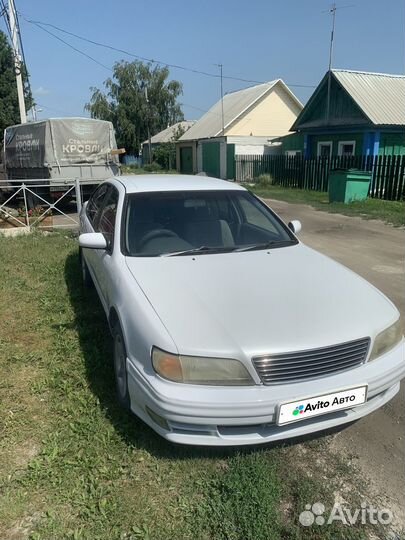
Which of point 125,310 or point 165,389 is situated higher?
point 125,310

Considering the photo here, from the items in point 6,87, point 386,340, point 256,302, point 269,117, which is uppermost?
point 6,87

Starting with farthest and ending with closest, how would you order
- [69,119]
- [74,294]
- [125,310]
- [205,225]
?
1. [69,119]
2. [74,294]
3. [205,225]
4. [125,310]

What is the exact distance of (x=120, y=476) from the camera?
2.30 meters

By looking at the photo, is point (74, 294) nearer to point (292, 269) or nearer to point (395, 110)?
point (292, 269)

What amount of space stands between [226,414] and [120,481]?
2.39 ft

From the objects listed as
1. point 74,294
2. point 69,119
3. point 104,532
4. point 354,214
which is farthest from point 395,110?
point 104,532

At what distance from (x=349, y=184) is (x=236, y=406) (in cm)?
1265

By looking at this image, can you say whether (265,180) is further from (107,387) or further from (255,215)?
(107,387)

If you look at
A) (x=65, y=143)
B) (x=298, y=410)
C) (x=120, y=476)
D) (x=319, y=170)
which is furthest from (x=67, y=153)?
(x=298, y=410)

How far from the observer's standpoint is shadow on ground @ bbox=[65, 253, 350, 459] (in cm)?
246

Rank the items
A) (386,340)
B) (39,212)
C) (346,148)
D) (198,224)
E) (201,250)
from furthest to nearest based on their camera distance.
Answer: (346,148) < (39,212) < (198,224) < (201,250) < (386,340)

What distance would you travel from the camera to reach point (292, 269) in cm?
303

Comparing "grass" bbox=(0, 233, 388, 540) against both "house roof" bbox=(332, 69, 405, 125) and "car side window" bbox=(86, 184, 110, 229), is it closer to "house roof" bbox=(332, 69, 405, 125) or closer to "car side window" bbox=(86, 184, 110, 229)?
"car side window" bbox=(86, 184, 110, 229)

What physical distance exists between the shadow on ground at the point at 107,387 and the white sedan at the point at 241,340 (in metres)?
0.15
